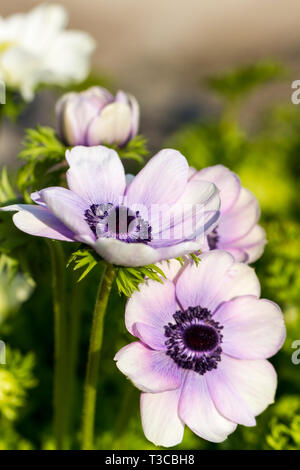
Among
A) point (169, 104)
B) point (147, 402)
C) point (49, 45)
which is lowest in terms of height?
point (169, 104)

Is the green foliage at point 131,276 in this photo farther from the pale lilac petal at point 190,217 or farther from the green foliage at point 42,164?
the green foliage at point 42,164

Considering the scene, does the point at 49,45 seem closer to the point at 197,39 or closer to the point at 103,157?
the point at 103,157

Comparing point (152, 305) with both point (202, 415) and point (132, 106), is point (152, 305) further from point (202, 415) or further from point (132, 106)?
point (132, 106)

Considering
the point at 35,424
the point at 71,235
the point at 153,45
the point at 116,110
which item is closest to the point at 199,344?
the point at 71,235

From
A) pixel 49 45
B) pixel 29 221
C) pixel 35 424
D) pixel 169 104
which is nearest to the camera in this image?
pixel 29 221

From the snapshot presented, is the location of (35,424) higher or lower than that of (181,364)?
lower

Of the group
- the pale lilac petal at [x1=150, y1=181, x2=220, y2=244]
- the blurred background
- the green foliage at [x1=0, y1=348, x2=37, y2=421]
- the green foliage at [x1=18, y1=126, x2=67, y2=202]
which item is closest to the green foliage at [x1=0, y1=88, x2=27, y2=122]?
the green foliage at [x1=18, y1=126, x2=67, y2=202]

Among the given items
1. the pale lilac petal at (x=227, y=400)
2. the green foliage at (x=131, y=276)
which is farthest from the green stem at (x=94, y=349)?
the pale lilac petal at (x=227, y=400)
